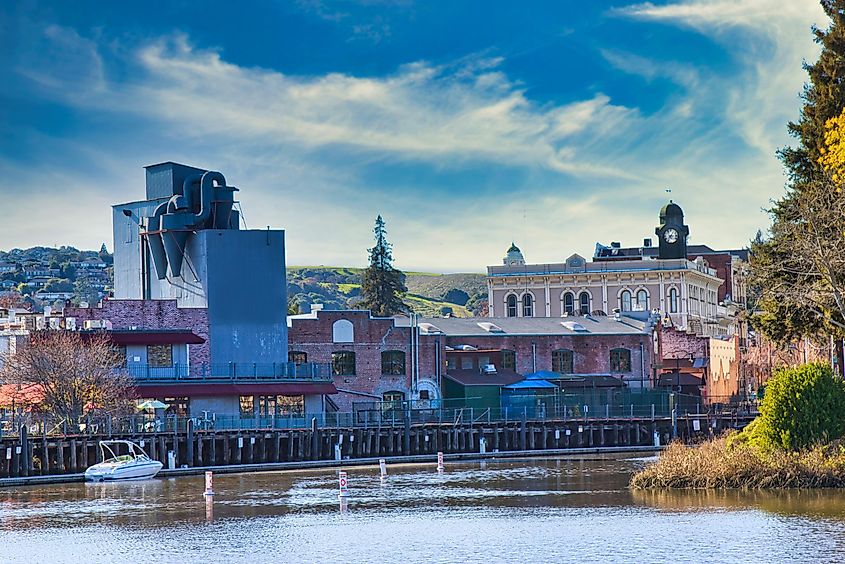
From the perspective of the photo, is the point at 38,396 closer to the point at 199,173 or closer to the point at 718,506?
the point at 199,173

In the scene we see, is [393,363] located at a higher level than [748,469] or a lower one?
higher

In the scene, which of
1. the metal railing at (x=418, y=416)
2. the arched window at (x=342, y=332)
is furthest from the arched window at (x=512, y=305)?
the arched window at (x=342, y=332)

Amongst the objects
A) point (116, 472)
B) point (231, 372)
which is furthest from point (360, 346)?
point (116, 472)

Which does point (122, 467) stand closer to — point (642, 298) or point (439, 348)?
point (439, 348)

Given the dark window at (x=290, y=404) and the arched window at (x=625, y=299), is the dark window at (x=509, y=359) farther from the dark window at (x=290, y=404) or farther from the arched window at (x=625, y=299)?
the arched window at (x=625, y=299)

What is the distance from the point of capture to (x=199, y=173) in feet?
291

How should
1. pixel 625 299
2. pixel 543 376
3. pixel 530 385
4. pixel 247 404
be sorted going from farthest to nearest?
pixel 625 299
pixel 543 376
pixel 530 385
pixel 247 404

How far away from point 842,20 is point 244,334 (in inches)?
1497

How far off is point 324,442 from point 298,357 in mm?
14307

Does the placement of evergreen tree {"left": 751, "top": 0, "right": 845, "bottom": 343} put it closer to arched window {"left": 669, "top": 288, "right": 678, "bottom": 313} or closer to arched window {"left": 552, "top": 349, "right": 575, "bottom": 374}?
arched window {"left": 552, "top": 349, "right": 575, "bottom": 374}

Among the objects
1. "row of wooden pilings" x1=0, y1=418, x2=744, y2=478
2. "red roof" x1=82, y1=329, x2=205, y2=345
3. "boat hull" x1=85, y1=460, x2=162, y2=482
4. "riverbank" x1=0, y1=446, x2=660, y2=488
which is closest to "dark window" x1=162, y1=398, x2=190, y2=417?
"red roof" x1=82, y1=329, x2=205, y2=345

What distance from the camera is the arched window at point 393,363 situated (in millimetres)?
89938

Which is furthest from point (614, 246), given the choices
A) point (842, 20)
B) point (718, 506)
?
point (718, 506)

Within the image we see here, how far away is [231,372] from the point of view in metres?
80.2
